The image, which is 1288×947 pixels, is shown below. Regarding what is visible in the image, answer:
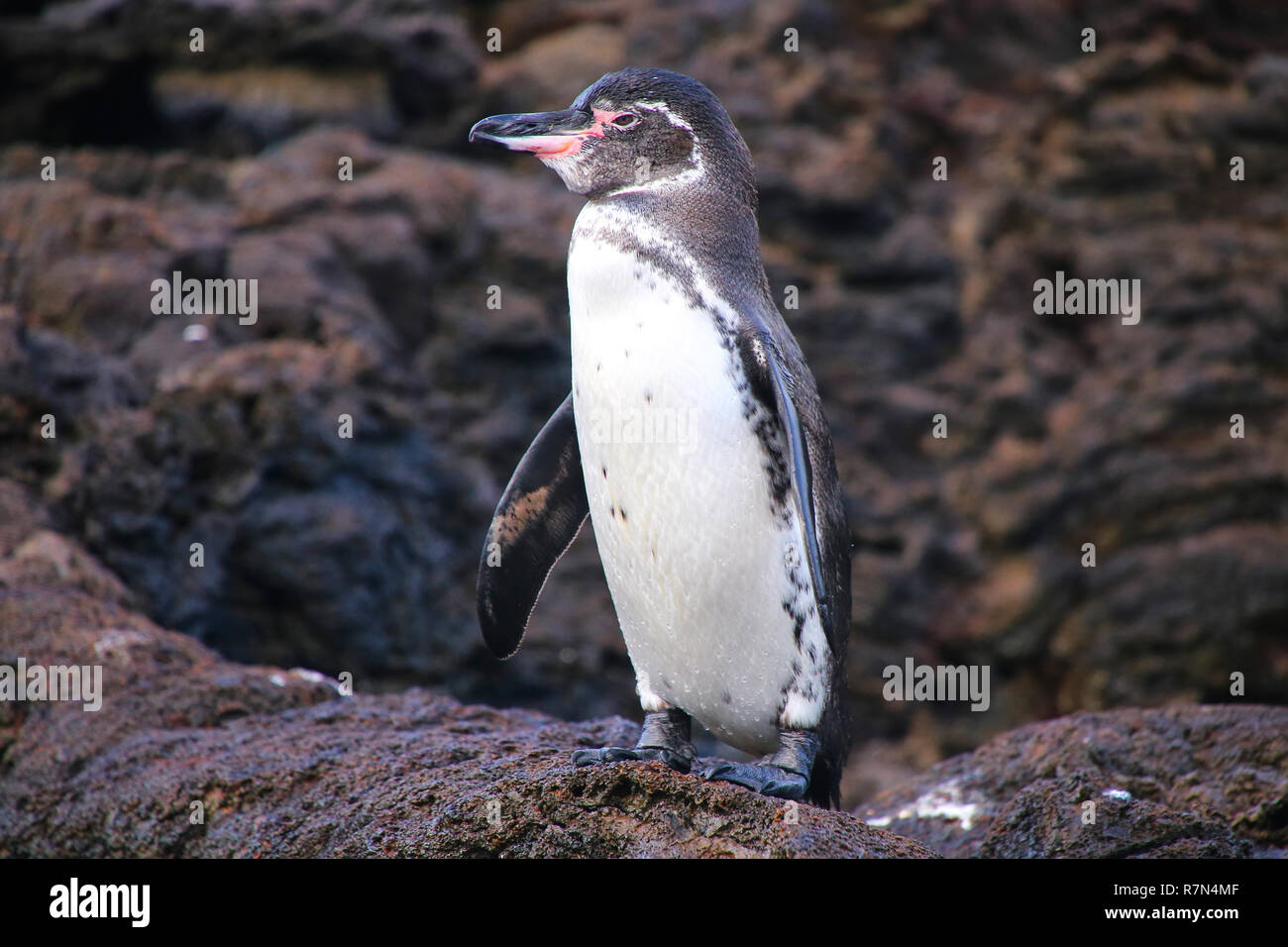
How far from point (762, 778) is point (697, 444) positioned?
86cm

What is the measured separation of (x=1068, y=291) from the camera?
9367 millimetres

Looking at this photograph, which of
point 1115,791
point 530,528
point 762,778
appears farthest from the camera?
point 530,528

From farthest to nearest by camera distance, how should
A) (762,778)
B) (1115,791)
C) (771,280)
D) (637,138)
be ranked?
(771,280)
(637,138)
(1115,791)
(762,778)

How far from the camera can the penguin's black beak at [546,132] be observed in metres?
3.51

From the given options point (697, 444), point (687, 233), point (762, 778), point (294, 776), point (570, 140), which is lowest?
point (294, 776)

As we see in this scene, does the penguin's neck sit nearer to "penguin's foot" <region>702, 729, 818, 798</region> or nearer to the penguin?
the penguin

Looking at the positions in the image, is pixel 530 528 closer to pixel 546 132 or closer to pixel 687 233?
pixel 687 233

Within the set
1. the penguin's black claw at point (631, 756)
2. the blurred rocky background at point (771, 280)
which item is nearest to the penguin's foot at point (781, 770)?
the penguin's black claw at point (631, 756)

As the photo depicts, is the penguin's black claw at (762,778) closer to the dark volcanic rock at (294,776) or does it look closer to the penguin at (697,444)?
the penguin at (697,444)

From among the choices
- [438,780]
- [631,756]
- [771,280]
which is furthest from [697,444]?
[771,280]

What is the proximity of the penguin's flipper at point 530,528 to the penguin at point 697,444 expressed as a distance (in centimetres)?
32

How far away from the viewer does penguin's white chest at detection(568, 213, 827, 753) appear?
10.6 feet

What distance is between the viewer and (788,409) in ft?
10.6

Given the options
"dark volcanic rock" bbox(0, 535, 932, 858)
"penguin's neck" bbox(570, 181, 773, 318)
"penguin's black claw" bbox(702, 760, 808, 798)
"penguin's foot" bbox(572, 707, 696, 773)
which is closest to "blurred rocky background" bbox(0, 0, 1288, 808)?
"dark volcanic rock" bbox(0, 535, 932, 858)
